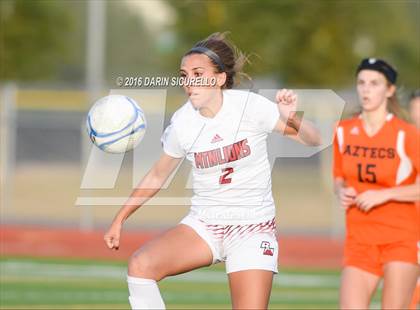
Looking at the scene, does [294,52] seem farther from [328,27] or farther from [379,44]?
[379,44]

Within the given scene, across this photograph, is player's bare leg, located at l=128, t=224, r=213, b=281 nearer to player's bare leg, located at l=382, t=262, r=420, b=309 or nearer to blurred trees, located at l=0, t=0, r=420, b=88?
player's bare leg, located at l=382, t=262, r=420, b=309

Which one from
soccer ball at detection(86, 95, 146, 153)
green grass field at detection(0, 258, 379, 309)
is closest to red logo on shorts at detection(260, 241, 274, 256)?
soccer ball at detection(86, 95, 146, 153)

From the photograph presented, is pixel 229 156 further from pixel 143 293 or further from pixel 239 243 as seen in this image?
pixel 143 293

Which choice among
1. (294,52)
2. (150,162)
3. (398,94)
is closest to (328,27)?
(294,52)

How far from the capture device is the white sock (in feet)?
20.0

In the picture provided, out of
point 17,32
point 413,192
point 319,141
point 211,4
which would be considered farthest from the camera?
point 17,32

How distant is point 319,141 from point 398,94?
4.37 feet

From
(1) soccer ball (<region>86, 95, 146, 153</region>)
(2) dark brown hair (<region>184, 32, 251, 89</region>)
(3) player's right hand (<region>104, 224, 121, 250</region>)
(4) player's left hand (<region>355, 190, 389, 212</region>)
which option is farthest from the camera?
(4) player's left hand (<region>355, 190, 389, 212</region>)

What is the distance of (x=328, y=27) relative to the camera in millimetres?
30609

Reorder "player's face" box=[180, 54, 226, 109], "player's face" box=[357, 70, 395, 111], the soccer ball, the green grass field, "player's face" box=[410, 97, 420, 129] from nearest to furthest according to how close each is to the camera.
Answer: "player's face" box=[180, 54, 226, 109]
the soccer ball
"player's face" box=[357, 70, 395, 111]
"player's face" box=[410, 97, 420, 129]
the green grass field

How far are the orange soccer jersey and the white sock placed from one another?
67.3 inches

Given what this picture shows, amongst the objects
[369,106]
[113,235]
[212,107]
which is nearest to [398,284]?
[369,106]

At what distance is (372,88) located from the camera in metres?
7.33

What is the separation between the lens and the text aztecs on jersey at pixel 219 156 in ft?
21.0
